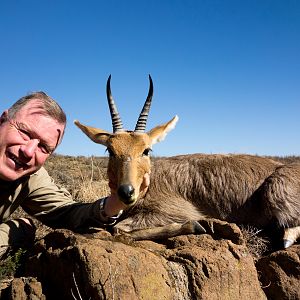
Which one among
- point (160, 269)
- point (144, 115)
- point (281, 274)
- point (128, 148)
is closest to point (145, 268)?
point (160, 269)

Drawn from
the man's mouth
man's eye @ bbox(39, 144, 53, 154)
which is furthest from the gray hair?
the man's mouth

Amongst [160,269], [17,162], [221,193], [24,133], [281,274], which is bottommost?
[281,274]

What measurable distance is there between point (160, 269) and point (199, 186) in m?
3.32

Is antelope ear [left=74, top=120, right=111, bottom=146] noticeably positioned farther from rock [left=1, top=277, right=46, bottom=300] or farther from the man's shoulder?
rock [left=1, top=277, right=46, bottom=300]

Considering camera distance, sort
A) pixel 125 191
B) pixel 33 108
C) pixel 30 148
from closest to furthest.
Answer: pixel 30 148
pixel 33 108
pixel 125 191

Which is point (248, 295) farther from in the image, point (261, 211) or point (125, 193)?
point (261, 211)

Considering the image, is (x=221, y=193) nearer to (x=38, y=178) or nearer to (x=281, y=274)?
(x=281, y=274)

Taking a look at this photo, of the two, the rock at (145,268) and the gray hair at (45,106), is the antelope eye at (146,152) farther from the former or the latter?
the rock at (145,268)

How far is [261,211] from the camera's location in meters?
7.03

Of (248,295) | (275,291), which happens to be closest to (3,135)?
(248,295)

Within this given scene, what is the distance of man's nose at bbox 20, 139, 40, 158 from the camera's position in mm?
4742

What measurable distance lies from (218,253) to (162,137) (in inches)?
116

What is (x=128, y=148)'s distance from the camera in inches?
238

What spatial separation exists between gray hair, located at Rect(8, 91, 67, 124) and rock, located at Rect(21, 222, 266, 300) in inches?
56.4
